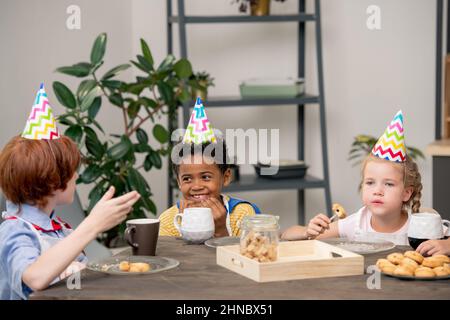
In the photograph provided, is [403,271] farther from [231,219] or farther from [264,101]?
[264,101]

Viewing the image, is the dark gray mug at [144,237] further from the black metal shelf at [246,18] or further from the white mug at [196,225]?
the black metal shelf at [246,18]

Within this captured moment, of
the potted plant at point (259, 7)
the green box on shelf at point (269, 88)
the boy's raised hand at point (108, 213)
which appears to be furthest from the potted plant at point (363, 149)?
the boy's raised hand at point (108, 213)

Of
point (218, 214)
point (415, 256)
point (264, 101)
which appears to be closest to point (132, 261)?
point (218, 214)

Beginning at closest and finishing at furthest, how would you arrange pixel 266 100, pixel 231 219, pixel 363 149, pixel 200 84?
pixel 231 219, pixel 200 84, pixel 266 100, pixel 363 149

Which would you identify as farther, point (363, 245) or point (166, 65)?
point (166, 65)

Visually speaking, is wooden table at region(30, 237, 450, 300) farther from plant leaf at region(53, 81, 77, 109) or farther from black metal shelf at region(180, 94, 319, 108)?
black metal shelf at region(180, 94, 319, 108)

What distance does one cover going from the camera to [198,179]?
2.30 m

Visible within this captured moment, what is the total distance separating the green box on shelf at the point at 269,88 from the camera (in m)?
4.20

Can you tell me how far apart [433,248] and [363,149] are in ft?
9.10

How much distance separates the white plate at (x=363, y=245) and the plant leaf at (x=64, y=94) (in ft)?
6.28

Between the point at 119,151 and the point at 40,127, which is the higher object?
the point at 40,127

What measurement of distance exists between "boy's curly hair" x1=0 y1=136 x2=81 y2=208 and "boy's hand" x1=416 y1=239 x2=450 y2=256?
82 centimetres
